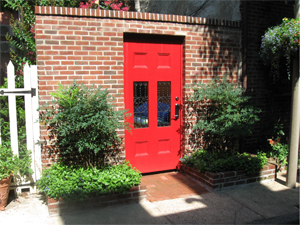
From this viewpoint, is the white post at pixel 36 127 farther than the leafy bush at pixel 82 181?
Yes

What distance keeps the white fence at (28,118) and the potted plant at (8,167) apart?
0.09m

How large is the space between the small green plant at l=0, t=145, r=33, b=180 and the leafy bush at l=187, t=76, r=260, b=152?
290cm

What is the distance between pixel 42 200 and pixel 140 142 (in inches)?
73.0

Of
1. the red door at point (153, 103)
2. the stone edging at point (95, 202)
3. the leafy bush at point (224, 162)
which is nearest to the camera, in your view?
the stone edging at point (95, 202)

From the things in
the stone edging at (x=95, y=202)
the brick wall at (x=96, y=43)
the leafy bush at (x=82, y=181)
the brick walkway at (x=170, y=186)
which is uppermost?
the brick wall at (x=96, y=43)

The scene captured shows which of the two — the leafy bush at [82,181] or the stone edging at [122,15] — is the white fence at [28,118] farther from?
the stone edging at [122,15]

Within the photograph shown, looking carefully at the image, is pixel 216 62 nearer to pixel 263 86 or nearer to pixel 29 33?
pixel 263 86

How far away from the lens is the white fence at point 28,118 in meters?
3.94

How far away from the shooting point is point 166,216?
345 centimetres

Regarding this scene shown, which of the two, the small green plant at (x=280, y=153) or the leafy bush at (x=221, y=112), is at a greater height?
the leafy bush at (x=221, y=112)

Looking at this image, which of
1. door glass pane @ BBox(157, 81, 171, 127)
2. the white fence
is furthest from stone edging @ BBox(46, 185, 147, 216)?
door glass pane @ BBox(157, 81, 171, 127)

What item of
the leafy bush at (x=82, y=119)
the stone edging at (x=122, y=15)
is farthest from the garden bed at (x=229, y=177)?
the stone edging at (x=122, y=15)

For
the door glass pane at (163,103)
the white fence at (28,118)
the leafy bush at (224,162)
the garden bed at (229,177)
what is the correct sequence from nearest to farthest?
the white fence at (28,118) → the garden bed at (229,177) → the leafy bush at (224,162) → the door glass pane at (163,103)

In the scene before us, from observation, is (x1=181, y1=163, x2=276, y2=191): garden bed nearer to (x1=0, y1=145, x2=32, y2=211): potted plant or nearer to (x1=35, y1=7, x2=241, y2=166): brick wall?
(x1=35, y1=7, x2=241, y2=166): brick wall
